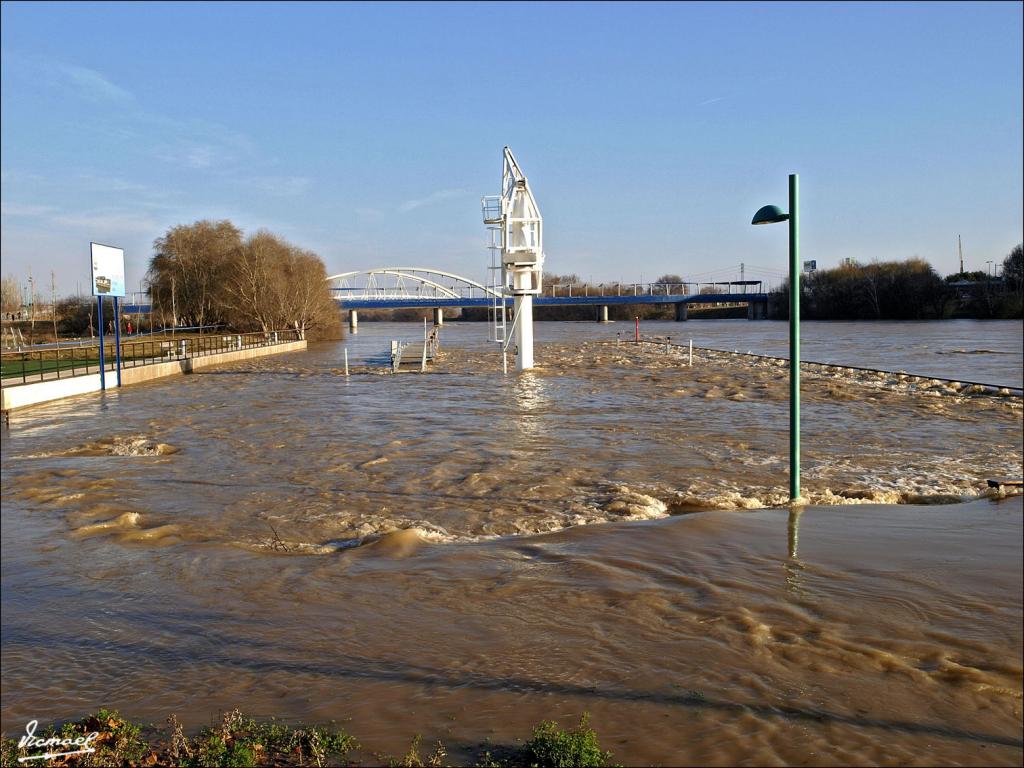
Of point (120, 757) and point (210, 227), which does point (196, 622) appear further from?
point (210, 227)

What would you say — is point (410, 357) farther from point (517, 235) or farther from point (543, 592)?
point (543, 592)

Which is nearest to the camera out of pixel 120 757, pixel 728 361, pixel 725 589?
pixel 120 757

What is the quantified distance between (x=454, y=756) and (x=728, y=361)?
108 feet

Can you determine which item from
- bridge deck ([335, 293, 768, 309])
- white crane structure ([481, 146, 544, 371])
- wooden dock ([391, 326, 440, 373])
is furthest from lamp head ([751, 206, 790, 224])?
bridge deck ([335, 293, 768, 309])

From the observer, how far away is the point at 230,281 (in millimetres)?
61656

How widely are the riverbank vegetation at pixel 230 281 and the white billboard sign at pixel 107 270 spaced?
114 ft

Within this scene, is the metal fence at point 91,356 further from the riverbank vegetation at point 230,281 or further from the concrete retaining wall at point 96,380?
the riverbank vegetation at point 230,281

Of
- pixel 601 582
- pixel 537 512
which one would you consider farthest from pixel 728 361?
pixel 601 582

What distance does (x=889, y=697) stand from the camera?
3.83 metres

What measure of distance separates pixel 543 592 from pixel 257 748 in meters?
2.68

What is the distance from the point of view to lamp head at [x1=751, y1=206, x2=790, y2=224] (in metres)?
7.22

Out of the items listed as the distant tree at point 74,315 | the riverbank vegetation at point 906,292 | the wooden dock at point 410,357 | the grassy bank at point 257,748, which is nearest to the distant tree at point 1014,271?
the riverbank vegetation at point 906,292

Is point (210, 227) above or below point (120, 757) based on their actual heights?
above

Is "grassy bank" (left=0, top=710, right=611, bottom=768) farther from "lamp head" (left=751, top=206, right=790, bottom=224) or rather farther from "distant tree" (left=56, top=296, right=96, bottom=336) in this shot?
Answer: "distant tree" (left=56, top=296, right=96, bottom=336)
